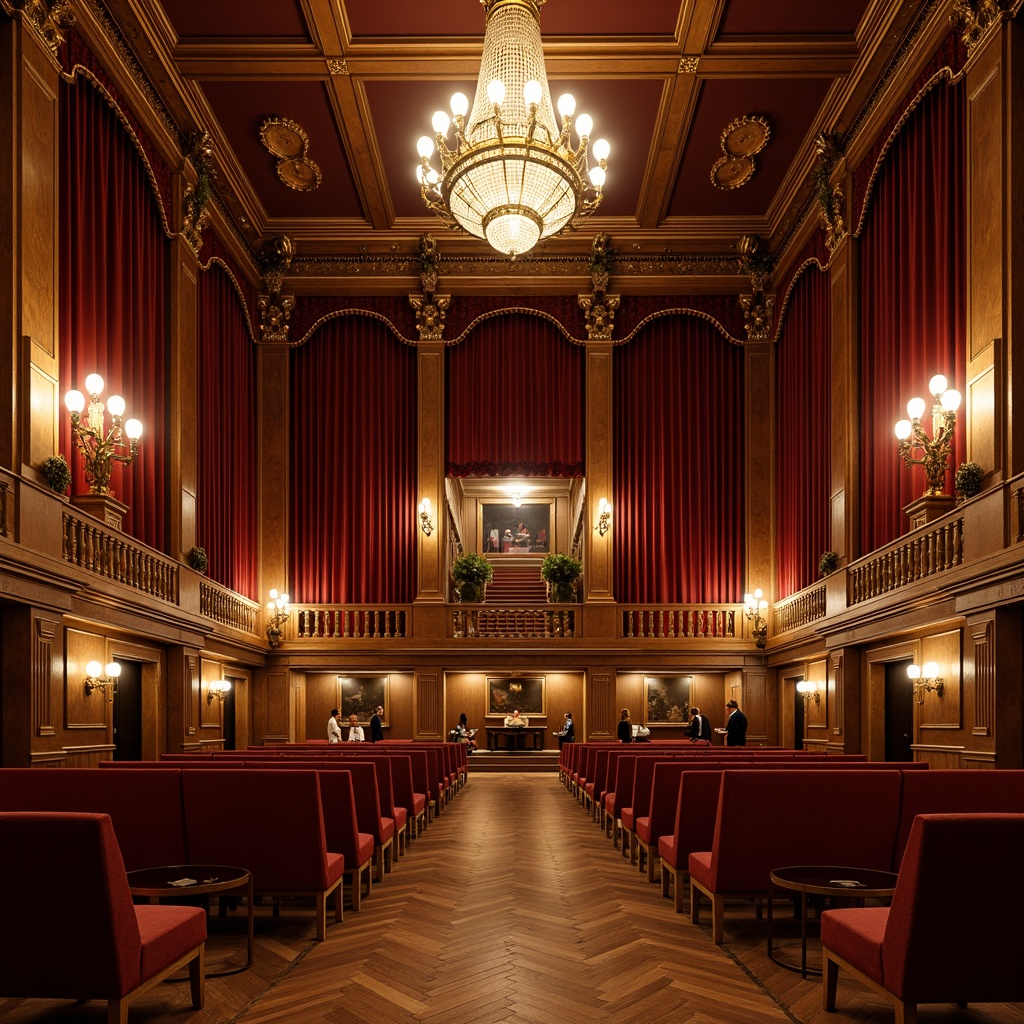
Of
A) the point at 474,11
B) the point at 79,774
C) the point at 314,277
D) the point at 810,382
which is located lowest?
the point at 79,774

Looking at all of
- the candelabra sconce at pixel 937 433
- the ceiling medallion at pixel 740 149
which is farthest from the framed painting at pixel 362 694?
the candelabra sconce at pixel 937 433

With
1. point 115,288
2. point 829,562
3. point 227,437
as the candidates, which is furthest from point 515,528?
point 115,288

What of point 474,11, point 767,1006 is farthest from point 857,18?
point 767,1006

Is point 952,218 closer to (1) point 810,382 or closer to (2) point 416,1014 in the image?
(1) point 810,382

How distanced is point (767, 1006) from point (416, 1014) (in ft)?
4.49

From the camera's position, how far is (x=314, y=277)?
63.3 feet

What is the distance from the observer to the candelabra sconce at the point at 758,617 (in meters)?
18.3

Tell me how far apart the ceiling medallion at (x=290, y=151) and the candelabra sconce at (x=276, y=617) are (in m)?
6.67

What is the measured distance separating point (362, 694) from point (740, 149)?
10866 millimetres

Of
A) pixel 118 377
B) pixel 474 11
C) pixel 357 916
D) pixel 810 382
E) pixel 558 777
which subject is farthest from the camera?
pixel 558 777

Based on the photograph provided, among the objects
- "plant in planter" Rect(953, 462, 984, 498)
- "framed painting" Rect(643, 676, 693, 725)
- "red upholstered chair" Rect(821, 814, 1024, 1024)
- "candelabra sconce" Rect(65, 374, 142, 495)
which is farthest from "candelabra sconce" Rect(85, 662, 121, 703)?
"framed painting" Rect(643, 676, 693, 725)

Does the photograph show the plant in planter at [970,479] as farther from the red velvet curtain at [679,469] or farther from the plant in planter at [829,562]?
the red velvet curtain at [679,469]

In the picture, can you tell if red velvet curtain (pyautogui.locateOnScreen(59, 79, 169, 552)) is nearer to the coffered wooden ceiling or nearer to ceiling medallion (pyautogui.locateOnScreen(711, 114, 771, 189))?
the coffered wooden ceiling

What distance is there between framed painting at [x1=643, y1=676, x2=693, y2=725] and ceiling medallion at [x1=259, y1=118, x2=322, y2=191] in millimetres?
10024
